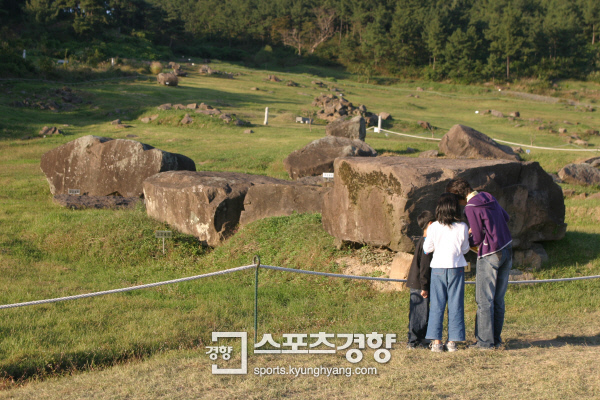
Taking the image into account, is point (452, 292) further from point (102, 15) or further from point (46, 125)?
point (102, 15)

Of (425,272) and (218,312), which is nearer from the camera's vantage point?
(425,272)

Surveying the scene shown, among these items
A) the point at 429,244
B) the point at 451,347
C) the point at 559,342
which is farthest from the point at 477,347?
the point at 429,244

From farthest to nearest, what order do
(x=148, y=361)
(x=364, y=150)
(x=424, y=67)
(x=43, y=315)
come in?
(x=424, y=67) < (x=364, y=150) < (x=43, y=315) < (x=148, y=361)

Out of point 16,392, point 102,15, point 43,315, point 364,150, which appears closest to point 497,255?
point 16,392

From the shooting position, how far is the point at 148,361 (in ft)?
18.3

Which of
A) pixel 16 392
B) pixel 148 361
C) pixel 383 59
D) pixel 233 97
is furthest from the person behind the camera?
pixel 383 59

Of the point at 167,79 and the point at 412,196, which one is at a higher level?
the point at 167,79

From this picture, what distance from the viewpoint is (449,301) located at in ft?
18.7

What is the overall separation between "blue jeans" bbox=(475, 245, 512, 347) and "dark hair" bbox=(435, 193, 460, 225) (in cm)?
56

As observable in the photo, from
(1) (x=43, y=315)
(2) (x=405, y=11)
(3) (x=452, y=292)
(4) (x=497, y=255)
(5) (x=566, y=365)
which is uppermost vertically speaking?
(2) (x=405, y=11)

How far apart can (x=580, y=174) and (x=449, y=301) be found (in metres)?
12.9

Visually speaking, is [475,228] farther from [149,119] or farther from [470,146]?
[149,119]

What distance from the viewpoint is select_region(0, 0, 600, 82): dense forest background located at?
49.9 m

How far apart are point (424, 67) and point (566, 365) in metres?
54.4
